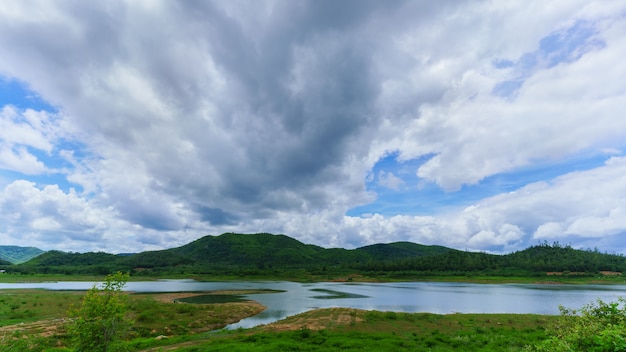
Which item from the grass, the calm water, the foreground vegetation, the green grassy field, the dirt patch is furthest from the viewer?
the calm water

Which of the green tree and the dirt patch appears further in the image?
the dirt patch

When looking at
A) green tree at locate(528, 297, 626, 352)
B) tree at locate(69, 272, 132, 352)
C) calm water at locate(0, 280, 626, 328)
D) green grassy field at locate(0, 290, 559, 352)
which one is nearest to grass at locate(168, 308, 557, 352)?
green grassy field at locate(0, 290, 559, 352)

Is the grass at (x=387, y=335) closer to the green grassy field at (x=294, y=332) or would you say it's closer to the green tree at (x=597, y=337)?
the green grassy field at (x=294, y=332)

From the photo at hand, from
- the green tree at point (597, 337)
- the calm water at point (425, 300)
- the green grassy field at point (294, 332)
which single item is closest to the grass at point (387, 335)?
the green grassy field at point (294, 332)

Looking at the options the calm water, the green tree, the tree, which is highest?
the green tree

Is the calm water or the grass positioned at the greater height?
the grass

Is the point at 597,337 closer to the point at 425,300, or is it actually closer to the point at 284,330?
the point at 284,330

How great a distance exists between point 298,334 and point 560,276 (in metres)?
218

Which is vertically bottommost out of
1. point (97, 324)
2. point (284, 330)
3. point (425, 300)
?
point (425, 300)

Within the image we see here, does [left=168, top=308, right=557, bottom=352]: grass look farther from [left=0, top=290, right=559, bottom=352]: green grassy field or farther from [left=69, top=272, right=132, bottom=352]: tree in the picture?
[left=69, top=272, right=132, bottom=352]: tree

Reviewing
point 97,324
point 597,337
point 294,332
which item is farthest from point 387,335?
point 597,337

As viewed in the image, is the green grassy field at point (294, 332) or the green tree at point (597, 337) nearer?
the green tree at point (597, 337)

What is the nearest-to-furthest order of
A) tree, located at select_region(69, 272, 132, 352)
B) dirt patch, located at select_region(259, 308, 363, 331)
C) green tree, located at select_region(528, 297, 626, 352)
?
green tree, located at select_region(528, 297, 626, 352) < tree, located at select_region(69, 272, 132, 352) < dirt patch, located at select_region(259, 308, 363, 331)

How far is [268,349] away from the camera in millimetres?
25734
